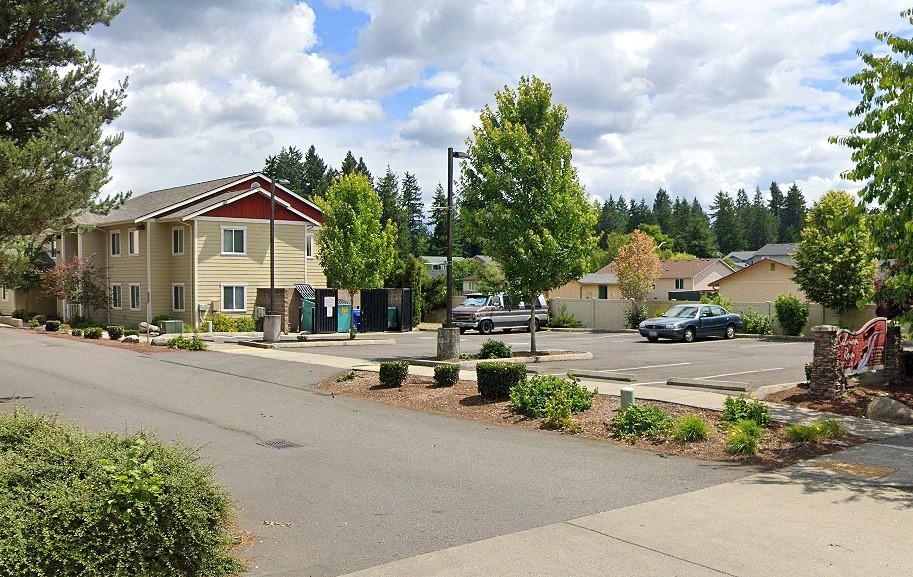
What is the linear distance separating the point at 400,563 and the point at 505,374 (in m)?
8.35

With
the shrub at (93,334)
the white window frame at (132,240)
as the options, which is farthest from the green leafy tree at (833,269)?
the white window frame at (132,240)

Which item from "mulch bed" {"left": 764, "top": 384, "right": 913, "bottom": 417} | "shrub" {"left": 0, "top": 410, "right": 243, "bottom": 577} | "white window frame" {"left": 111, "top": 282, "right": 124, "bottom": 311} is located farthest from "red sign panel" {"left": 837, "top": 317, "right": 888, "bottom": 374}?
"white window frame" {"left": 111, "top": 282, "right": 124, "bottom": 311}

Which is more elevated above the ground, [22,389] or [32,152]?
[32,152]

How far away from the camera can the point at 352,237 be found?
31938 millimetres

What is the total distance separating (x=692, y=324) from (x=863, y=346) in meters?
16.7

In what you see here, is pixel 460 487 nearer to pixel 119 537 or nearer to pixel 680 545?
pixel 680 545

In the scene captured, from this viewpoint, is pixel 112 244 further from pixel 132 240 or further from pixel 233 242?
pixel 233 242

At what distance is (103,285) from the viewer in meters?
41.4

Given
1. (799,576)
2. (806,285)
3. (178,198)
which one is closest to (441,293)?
(178,198)

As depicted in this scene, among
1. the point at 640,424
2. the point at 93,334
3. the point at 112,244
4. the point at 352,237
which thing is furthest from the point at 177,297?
the point at 640,424

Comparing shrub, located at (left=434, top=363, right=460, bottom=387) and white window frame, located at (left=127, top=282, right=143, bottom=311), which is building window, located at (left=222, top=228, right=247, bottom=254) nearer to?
white window frame, located at (left=127, top=282, right=143, bottom=311)

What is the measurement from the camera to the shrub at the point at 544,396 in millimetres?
13227

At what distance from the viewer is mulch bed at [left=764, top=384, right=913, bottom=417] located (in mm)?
13719

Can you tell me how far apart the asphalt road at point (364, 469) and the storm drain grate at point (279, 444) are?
0.52 ft
